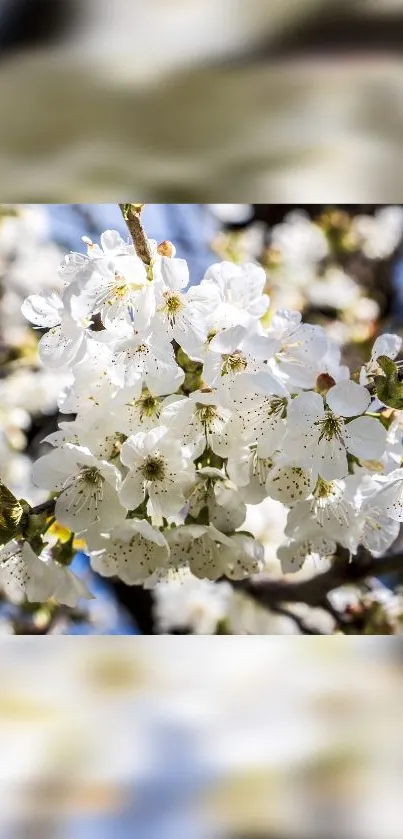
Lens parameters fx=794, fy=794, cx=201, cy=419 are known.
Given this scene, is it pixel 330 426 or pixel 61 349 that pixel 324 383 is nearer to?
pixel 330 426

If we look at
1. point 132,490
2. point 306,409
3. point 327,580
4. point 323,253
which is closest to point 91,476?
point 132,490

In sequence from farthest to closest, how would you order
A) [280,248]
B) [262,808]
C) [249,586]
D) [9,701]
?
[280,248] → [249,586] → [9,701] → [262,808]

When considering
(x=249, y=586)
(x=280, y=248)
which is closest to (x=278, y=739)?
(x=249, y=586)

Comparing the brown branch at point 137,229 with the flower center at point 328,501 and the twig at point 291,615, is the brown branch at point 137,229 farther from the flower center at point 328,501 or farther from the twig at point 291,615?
the twig at point 291,615

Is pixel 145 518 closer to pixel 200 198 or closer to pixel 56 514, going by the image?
pixel 56 514

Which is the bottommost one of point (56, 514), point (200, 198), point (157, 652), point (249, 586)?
point (249, 586)

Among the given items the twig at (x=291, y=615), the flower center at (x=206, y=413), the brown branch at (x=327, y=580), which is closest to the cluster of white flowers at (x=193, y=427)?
the flower center at (x=206, y=413)

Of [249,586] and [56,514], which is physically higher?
[56,514]

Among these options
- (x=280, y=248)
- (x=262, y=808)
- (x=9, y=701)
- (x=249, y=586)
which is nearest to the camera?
(x=262, y=808)
